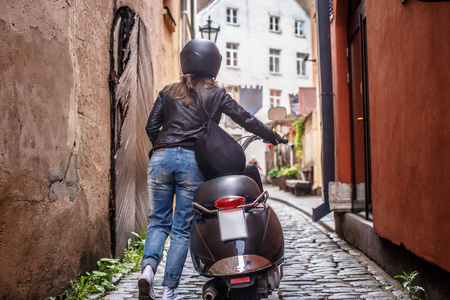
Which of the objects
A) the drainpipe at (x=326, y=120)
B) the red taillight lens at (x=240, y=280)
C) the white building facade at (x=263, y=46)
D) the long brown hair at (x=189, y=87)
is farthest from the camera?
the white building facade at (x=263, y=46)

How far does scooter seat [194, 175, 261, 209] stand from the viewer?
2.72 m

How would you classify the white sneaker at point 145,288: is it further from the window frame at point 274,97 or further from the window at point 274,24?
the window at point 274,24

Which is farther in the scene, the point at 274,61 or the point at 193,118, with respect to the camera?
the point at 274,61

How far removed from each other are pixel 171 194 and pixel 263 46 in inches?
1226

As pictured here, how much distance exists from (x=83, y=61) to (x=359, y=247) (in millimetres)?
3670

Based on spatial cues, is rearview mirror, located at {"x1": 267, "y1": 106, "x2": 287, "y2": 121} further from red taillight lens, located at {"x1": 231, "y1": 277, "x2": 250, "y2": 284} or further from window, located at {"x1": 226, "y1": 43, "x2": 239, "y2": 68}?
window, located at {"x1": 226, "y1": 43, "x2": 239, "y2": 68}

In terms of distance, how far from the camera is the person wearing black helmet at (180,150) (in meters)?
3.29

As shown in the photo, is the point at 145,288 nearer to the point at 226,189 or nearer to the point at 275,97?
the point at 226,189

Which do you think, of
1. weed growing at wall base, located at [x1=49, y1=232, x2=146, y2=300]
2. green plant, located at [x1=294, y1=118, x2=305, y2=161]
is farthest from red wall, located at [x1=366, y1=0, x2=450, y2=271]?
green plant, located at [x1=294, y1=118, x2=305, y2=161]

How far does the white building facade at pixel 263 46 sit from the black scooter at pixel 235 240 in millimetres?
28973

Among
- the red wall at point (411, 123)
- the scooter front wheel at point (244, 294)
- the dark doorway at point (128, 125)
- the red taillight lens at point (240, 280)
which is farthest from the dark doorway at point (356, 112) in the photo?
the red taillight lens at point (240, 280)

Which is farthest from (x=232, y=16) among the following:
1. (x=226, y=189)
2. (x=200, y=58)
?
(x=226, y=189)

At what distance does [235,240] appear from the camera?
8.44ft

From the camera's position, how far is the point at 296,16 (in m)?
35.0
